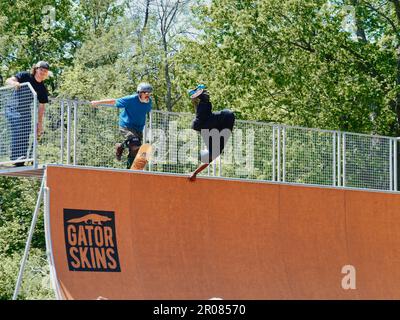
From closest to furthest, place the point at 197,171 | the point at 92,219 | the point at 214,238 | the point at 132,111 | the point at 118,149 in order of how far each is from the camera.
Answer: the point at 92,219 → the point at 118,149 → the point at 132,111 → the point at 197,171 → the point at 214,238

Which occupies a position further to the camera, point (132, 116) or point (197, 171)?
point (197, 171)

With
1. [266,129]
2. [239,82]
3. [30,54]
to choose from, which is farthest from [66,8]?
[266,129]

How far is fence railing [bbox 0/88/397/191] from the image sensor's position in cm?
1778

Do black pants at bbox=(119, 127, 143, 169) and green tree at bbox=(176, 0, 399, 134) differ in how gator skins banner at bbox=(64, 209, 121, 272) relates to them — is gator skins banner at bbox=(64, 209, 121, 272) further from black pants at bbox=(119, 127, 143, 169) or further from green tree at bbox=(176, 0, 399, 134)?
green tree at bbox=(176, 0, 399, 134)

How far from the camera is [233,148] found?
19750 millimetres

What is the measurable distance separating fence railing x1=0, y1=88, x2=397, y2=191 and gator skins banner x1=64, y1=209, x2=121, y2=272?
103 centimetres

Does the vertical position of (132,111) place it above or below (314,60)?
below

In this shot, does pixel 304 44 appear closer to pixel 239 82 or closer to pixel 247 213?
pixel 239 82

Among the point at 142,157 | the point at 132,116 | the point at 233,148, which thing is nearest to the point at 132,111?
the point at 132,116

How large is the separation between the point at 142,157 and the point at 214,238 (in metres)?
2.02

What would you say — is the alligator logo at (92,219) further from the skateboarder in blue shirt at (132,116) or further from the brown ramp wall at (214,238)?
the skateboarder in blue shirt at (132,116)

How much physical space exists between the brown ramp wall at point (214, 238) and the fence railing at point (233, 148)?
1.47ft

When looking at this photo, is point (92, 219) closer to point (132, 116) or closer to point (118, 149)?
point (118, 149)
